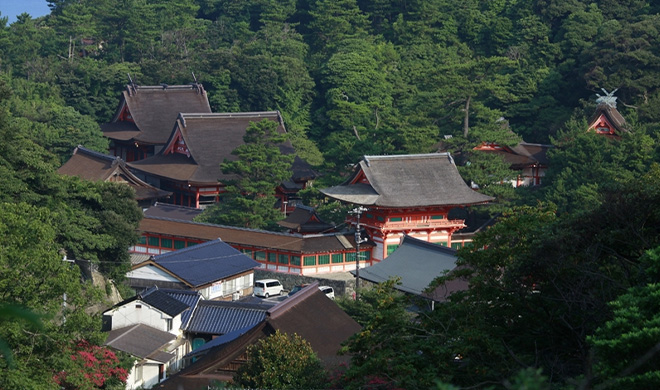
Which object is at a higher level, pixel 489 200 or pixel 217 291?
pixel 489 200

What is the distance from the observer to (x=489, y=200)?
32469 mm

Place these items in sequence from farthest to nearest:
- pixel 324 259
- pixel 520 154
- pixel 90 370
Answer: pixel 520 154 < pixel 324 259 < pixel 90 370

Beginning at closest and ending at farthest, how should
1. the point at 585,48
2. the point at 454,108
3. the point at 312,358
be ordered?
the point at 312,358 → the point at 454,108 → the point at 585,48

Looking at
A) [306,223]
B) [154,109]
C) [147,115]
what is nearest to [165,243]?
[306,223]

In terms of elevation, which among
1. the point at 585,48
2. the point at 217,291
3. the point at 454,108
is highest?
the point at 585,48

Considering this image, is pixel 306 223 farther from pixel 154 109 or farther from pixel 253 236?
pixel 154 109

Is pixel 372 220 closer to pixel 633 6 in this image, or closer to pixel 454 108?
pixel 454 108

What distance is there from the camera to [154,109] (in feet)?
152

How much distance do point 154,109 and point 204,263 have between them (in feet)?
64.9

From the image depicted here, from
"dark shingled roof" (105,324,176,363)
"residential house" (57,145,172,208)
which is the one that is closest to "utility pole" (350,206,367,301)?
"dark shingled roof" (105,324,176,363)

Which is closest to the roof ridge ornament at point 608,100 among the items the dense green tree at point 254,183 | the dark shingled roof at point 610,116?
the dark shingled roof at point 610,116

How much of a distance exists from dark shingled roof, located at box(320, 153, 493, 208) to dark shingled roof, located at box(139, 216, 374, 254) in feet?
4.74

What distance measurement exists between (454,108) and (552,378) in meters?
25.7

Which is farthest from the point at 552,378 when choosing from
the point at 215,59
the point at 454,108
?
the point at 215,59
